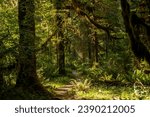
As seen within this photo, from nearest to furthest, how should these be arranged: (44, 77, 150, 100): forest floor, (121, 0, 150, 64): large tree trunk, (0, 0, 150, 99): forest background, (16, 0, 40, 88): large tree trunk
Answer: (16, 0, 40, 88): large tree trunk → (0, 0, 150, 99): forest background → (44, 77, 150, 100): forest floor → (121, 0, 150, 64): large tree trunk

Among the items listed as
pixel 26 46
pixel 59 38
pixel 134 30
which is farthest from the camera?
pixel 59 38

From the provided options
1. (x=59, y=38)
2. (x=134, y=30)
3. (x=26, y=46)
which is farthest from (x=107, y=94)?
(x=59, y=38)

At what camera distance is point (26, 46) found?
13914 mm

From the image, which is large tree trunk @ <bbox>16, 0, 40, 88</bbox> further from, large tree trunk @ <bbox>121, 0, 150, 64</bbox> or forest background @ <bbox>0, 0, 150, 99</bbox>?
large tree trunk @ <bbox>121, 0, 150, 64</bbox>

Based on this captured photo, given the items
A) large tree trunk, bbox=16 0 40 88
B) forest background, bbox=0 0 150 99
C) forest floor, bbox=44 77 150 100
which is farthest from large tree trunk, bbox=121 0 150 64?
large tree trunk, bbox=16 0 40 88

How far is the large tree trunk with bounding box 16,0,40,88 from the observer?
1400cm

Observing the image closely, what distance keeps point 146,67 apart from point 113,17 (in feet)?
27.0

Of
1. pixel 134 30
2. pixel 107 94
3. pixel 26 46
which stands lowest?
pixel 107 94

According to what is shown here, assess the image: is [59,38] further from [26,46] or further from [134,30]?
[26,46]

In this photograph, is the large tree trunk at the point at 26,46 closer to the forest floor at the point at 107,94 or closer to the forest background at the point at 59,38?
the forest background at the point at 59,38

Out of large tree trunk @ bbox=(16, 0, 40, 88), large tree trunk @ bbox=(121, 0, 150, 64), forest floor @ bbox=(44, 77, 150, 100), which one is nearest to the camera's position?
large tree trunk @ bbox=(16, 0, 40, 88)

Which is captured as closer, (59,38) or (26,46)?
(26,46)

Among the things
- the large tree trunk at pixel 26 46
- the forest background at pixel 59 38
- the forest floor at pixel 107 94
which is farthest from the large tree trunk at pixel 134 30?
the large tree trunk at pixel 26 46

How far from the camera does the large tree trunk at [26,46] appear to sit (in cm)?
1400
